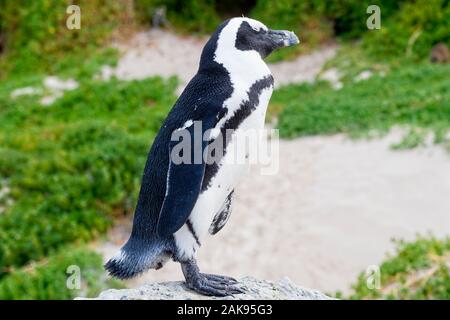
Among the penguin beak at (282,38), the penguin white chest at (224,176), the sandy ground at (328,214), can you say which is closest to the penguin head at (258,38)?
the penguin beak at (282,38)

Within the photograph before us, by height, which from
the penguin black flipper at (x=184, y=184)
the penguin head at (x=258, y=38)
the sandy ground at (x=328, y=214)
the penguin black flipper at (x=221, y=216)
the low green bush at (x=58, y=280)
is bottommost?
the low green bush at (x=58, y=280)

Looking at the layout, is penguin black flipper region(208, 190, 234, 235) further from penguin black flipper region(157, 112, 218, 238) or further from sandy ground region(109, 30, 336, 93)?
sandy ground region(109, 30, 336, 93)

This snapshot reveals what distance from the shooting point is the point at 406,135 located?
7.96 meters

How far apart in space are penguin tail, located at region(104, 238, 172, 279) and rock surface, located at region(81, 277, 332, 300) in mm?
132

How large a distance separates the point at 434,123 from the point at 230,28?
6.09 m

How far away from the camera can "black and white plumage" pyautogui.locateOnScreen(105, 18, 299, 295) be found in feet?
8.37

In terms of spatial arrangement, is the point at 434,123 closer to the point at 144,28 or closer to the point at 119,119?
the point at 119,119

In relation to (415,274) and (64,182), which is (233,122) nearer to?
(415,274)

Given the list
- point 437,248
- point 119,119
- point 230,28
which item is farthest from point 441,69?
point 230,28

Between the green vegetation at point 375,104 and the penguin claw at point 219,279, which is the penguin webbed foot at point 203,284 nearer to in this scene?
the penguin claw at point 219,279

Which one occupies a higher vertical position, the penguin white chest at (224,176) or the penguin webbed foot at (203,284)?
the penguin white chest at (224,176)

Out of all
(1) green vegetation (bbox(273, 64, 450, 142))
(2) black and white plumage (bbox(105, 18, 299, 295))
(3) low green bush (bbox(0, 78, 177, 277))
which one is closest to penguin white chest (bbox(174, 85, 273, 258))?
(2) black and white plumage (bbox(105, 18, 299, 295))

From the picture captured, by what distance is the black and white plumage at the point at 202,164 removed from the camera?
100 inches

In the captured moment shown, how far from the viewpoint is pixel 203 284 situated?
8.93 feet
